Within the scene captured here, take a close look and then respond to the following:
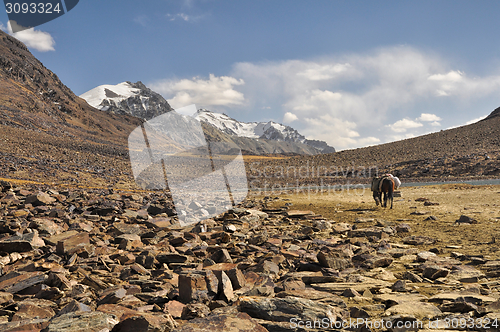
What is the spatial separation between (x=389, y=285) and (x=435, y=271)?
1.07 metres

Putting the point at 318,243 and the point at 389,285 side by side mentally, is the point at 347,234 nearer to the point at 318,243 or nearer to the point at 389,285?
the point at 318,243

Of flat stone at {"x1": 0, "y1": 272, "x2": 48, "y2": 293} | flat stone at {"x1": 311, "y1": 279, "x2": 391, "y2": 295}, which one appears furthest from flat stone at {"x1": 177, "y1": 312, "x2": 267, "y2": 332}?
flat stone at {"x1": 0, "y1": 272, "x2": 48, "y2": 293}

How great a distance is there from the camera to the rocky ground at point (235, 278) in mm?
3271

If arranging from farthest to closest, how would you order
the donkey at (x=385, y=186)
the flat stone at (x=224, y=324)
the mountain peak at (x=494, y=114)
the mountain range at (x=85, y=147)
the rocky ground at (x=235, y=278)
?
the mountain peak at (x=494, y=114) → the mountain range at (x=85, y=147) → the donkey at (x=385, y=186) → the rocky ground at (x=235, y=278) → the flat stone at (x=224, y=324)

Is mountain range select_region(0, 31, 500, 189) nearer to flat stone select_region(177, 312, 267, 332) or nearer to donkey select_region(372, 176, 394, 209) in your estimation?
donkey select_region(372, 176, 394, 209)

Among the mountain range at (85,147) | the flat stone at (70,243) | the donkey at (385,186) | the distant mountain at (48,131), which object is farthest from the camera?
the mountain range at (85,147)

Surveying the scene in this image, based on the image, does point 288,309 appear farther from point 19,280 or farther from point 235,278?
point 19,280

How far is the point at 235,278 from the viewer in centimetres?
458

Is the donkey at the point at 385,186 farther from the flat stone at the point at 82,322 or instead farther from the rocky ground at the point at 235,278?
the flat stone at the point at 82,322

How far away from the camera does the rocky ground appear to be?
3271mm

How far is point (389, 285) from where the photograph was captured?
4750 mm

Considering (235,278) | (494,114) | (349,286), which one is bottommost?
(349,286)

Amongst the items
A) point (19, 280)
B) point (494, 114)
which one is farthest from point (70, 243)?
point (494, 114)

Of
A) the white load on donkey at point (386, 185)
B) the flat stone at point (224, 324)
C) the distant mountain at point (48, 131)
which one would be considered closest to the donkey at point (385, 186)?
the white load on donkey at point (386, 185)
